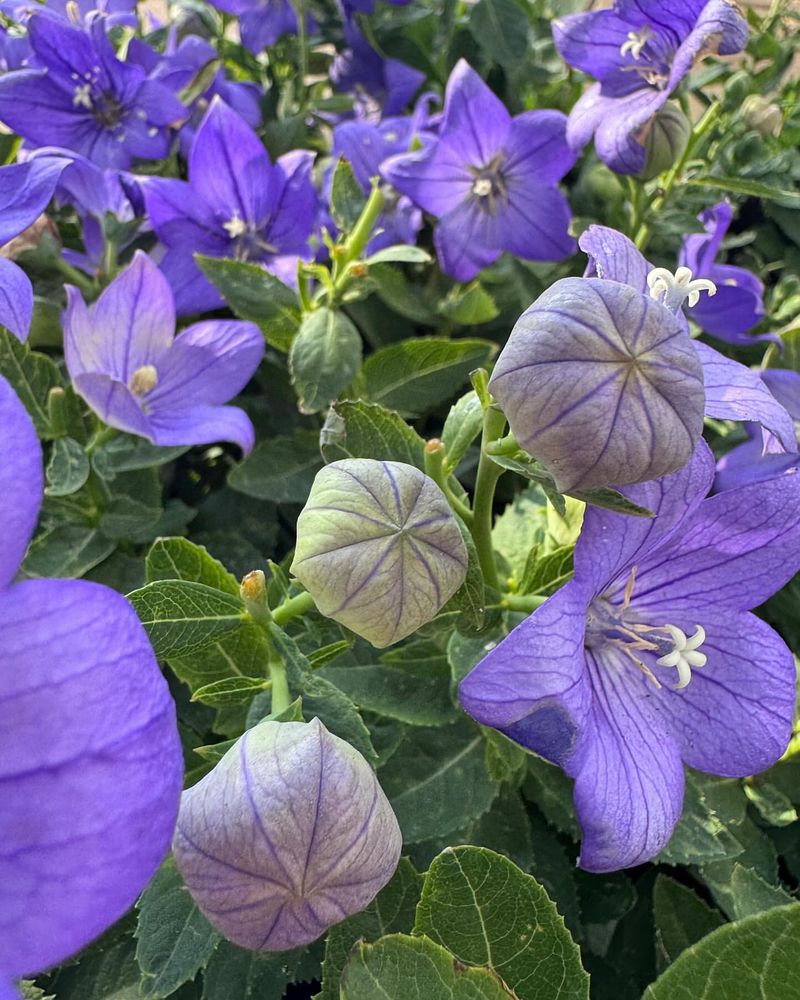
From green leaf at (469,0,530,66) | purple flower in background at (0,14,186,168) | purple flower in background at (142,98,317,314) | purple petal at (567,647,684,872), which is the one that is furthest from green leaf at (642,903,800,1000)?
green leaf at (469,0,530,66)

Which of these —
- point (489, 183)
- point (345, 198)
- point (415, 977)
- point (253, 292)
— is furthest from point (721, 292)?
point (415, 977)

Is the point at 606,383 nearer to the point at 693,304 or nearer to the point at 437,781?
the point at 693,304

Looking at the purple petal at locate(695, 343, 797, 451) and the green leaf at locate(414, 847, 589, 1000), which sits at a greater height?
the purple petal at locate(695, 343, 797, 451)

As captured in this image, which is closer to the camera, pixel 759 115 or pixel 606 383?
pixel 606 383

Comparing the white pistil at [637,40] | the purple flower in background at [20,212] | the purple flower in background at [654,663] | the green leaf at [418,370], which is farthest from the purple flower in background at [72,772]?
the white pistil at [637,40]

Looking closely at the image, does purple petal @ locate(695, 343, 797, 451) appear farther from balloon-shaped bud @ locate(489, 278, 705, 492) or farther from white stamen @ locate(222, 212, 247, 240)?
white stamen @ locate(222, 212, 247, 240)

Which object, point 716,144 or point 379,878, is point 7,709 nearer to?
point 379,878

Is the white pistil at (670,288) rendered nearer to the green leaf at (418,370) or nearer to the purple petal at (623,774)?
the purple petal at (623,774)
